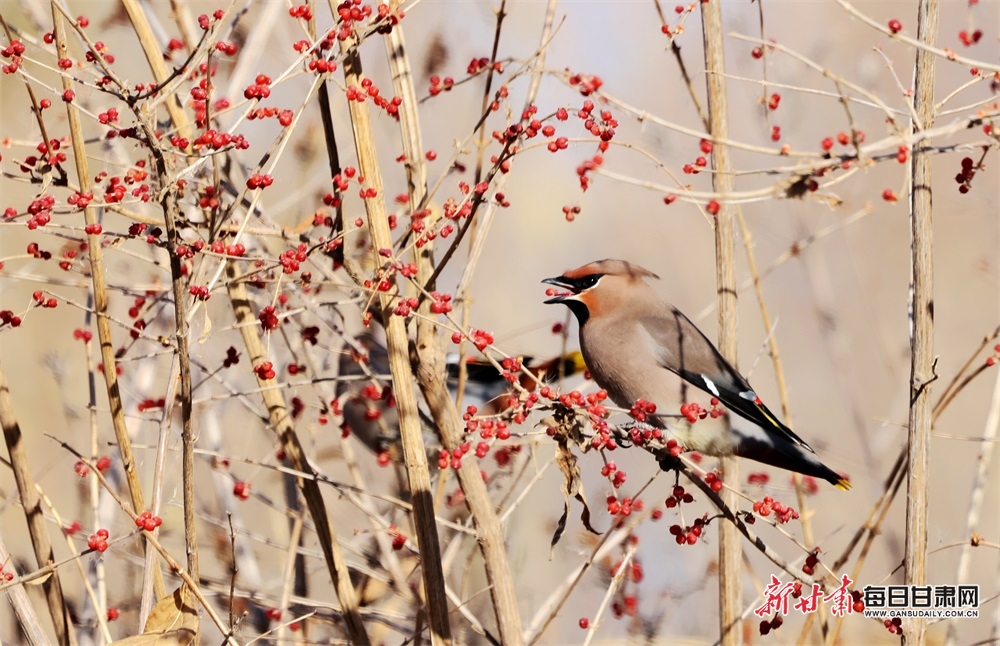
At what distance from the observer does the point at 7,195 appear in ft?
12.7

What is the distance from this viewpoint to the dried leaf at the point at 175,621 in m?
1.67

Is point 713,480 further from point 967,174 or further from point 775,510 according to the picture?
point 967,174

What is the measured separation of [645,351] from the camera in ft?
9.51

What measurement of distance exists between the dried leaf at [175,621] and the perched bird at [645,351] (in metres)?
1.39

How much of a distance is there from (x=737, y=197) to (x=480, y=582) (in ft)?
8.86

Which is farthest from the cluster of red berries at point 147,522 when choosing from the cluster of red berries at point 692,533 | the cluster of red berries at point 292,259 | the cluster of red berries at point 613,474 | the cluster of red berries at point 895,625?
the cluster of red berries at point 895,625

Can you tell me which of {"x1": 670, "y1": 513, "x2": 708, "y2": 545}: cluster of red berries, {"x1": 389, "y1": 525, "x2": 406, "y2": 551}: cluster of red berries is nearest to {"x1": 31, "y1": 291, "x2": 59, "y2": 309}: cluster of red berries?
{"x1": 389, "y1": 525, "x2": 406, "y2": 551}: cluster of red berries

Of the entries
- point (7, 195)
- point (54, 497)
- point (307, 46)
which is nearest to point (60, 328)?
point (54, 497)

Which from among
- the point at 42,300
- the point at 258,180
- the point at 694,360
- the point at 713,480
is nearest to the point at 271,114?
the point at 258,180

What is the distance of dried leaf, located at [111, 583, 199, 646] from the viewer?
1.67 metres

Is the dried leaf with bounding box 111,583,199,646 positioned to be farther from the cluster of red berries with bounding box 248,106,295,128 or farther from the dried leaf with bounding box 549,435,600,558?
the cluster of red berries with bounding box 248,106,295,128

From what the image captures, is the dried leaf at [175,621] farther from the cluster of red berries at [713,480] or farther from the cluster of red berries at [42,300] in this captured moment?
the cluster of red berries at [713,480]

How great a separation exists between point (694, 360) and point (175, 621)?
65.6 inches

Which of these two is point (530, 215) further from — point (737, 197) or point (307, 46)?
point (737, 197)
